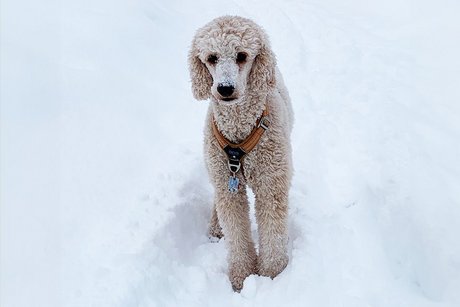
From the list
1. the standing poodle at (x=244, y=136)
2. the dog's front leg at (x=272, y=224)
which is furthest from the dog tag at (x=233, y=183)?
the dog's front leg at (x=272, y=224)

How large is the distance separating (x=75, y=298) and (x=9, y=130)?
186cm

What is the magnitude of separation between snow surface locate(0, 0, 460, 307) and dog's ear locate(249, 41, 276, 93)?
49.9 inches

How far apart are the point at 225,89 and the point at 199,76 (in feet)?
1.34

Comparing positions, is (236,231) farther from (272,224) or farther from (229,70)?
(229,70)

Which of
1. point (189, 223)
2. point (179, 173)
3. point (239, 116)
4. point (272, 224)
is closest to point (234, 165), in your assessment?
point (239, 116)

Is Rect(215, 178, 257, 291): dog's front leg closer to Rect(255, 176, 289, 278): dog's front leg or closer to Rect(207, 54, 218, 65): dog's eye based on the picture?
Rect(255, 176, 289, 278): dog's front leg

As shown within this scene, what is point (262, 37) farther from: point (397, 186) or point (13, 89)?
point (13, 89)

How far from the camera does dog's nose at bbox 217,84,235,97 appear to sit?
2746 mm

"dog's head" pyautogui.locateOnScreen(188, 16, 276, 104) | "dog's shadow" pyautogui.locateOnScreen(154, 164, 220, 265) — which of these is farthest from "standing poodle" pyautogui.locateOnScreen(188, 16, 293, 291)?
"dog's shadow" pyautogui.locateOnScreen(154, 164, 220, 265)

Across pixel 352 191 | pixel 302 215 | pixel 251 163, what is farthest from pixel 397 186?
pixel 251 163

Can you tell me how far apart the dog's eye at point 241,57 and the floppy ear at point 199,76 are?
27 cm

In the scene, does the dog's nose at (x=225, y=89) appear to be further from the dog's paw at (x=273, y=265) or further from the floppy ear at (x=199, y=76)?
the dog's paw at (x=273, y=265)

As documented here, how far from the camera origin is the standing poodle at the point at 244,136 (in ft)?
9.45

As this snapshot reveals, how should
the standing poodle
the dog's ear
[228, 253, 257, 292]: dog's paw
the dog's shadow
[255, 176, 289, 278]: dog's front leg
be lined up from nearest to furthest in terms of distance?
the standing poodle → the dog's ear → [255, 176, 289, 278]: dog's front leg → [228, 253, 257, 292]: dog's paw → the dog's shadow
